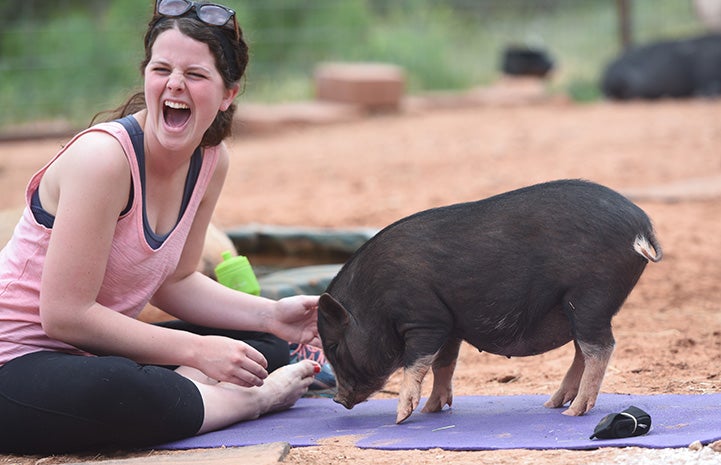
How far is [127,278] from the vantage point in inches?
132

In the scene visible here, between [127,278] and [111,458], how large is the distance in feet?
1.73

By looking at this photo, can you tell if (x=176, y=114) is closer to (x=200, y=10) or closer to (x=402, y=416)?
(x=200, y=10)

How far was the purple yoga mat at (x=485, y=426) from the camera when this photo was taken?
296 cm

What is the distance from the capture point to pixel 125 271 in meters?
3.33

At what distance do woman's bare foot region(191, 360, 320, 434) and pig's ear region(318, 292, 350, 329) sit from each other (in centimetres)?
41

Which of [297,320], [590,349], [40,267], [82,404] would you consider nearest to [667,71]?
[297,320]

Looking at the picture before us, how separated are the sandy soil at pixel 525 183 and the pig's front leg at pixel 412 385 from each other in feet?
0.68

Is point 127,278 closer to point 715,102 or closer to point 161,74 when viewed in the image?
point 161,74

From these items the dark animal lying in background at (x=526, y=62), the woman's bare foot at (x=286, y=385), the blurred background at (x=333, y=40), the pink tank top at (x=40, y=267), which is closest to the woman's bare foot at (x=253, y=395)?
the woman's bare foot at (x=286, y=385)

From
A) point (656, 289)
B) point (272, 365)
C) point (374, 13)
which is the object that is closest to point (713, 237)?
point (656, 289)

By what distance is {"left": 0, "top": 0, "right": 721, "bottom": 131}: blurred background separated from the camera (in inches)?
500

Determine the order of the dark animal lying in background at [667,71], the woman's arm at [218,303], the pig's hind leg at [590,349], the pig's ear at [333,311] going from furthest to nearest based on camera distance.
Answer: the dark animal lying in background at [667,71] → the woman's arm at [218,303] → the pig's ear at [333,311] → the pig's hind leg at [590,349]

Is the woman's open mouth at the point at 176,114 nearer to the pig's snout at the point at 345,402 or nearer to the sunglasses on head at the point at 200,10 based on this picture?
the sunglasses on head at the point at 200,10

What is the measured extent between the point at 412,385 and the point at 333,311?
1.07 feet
